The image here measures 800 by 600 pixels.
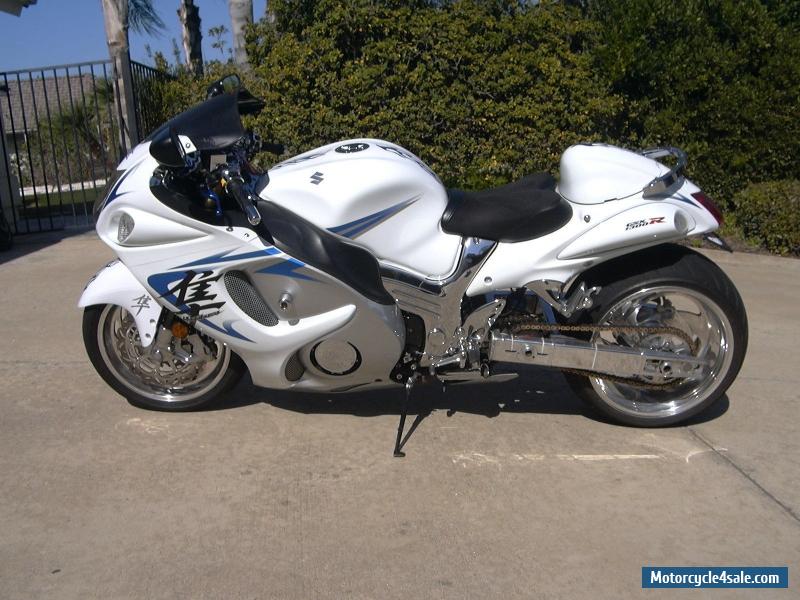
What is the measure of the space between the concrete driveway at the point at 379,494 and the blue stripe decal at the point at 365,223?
40.7 inches

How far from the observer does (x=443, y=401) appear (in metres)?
4.29

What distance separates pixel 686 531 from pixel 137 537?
2155mm

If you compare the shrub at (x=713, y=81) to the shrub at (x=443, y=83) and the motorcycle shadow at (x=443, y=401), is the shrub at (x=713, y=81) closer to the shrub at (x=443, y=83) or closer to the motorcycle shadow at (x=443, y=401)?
the shrub at (x=443, y=83)

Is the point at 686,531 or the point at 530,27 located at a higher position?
the point at 530,27

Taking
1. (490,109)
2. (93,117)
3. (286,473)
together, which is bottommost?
(93,117)

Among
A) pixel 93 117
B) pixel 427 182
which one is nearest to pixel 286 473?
pixel 427 182

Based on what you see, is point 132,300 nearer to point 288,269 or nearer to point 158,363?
point 158,363

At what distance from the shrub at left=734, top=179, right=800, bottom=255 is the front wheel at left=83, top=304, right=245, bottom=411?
617 cm

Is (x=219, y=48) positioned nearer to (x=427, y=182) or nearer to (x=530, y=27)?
(x=530, y=27)

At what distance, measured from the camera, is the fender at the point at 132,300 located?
383 centimetres

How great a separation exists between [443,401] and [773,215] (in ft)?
A: 17.5

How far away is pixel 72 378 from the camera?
4.57 metres

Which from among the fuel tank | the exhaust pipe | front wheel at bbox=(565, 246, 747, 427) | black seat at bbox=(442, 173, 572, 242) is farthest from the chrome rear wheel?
the fuel tank

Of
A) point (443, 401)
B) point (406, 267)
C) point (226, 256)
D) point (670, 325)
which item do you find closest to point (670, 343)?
point (670, 325)
